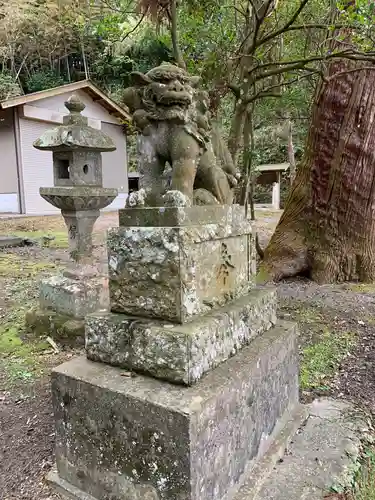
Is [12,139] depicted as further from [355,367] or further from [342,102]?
[355,367]

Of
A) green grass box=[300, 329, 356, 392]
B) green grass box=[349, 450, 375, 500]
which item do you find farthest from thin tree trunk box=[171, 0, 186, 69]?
green grass box=[349, 450, 375, 500]

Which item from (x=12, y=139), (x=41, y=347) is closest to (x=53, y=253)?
(x=41, y=347)

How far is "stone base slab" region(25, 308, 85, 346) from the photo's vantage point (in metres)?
3.42

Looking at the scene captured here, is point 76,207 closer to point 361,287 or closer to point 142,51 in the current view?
point 361,287

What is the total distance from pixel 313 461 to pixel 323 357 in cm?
122

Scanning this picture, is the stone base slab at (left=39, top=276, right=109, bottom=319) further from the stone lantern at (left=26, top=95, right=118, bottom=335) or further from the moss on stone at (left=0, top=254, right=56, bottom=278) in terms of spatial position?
the moss on stone at (left=0, top=254, right=56, bottom=278)

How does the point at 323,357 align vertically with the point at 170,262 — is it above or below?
below

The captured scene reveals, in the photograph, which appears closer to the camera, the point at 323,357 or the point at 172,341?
the point at 172,341

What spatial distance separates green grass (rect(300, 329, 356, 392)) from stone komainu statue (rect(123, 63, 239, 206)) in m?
1.50

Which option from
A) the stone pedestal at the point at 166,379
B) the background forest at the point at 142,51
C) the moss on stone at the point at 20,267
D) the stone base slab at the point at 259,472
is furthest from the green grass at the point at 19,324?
the background forest at the point at 142,51

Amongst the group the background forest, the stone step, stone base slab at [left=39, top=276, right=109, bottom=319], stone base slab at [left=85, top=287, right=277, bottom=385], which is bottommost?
the stone step

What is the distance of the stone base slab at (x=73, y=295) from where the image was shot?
3.63 meters

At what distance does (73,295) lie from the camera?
11.9ft

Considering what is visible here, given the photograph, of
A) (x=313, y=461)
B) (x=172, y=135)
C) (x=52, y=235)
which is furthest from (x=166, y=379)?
(x=52, y=235)
